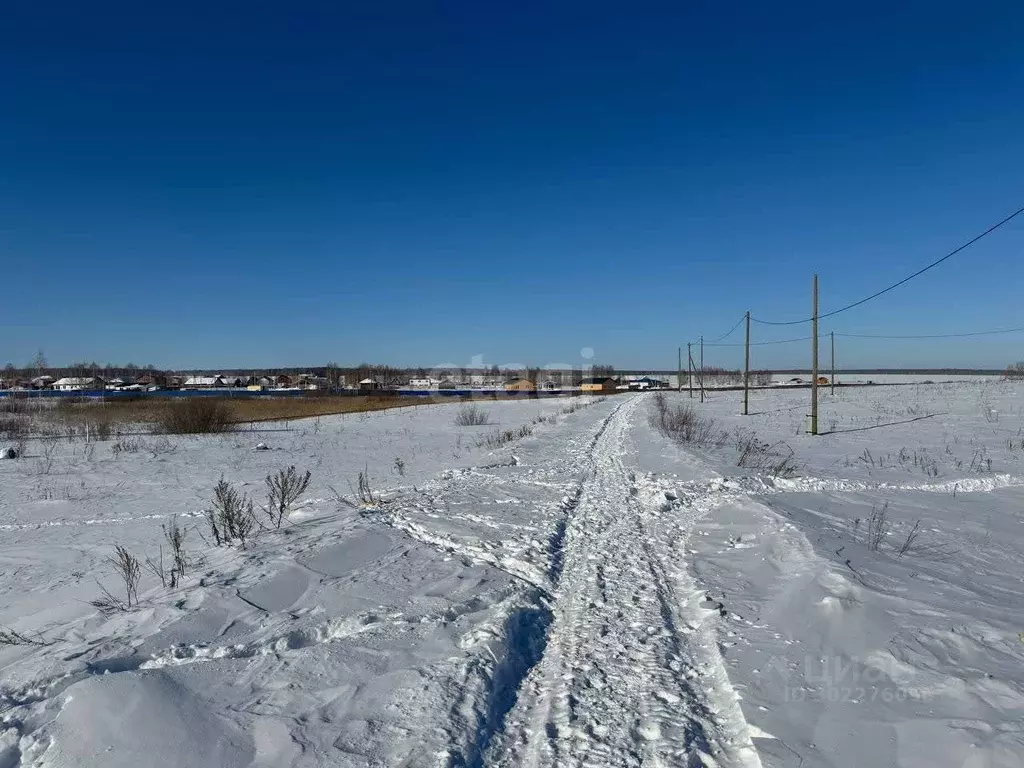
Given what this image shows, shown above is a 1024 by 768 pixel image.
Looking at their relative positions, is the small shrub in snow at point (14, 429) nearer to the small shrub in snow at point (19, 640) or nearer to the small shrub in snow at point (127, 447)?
the small shrub in snow at point (127, 447)

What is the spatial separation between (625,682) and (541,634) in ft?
3.19

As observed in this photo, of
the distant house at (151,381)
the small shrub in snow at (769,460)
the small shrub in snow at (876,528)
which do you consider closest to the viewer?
the small shrub in snow at (876,528)

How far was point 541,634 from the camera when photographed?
4566 mm

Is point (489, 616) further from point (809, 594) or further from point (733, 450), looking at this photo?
point (733, 450)

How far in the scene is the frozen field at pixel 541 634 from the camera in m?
3.08

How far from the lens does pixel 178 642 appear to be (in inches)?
169

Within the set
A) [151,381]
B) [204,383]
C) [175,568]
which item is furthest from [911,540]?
[151,381]

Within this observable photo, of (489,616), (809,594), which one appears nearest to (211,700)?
(489,616)

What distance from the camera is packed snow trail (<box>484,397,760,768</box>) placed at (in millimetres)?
3064

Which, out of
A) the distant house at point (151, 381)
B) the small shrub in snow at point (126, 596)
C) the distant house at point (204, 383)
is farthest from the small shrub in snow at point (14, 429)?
the distant house at point (151, 381)

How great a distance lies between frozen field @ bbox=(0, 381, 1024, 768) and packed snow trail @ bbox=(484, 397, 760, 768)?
19 mm

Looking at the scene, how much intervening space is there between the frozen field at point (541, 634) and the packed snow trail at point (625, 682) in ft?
0.06

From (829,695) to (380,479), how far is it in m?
12.0

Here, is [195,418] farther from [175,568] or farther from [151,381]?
[151,381]
